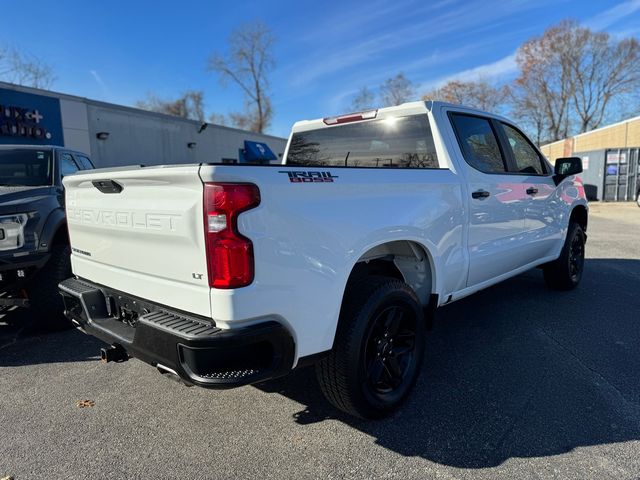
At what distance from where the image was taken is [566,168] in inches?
195

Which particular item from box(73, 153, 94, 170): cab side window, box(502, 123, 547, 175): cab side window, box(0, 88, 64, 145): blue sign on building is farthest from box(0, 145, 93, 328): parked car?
box(0, 88, 64, 145): blue sign on building

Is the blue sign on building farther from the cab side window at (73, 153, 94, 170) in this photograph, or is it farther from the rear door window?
the rear door window

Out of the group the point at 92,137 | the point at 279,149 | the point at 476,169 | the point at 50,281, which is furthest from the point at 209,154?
the point at 476,169

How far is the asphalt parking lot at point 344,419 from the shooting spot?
2.41 m

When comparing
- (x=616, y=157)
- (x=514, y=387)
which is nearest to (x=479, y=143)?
(x=514, y=387)

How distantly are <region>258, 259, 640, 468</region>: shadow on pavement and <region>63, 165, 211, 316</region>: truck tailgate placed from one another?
1279 millimetres

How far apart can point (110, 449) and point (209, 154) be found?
19.6 metres

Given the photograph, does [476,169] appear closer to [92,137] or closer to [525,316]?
[525,316]

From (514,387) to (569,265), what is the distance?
2994mm

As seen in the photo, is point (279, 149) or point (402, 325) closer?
point (402, 325)

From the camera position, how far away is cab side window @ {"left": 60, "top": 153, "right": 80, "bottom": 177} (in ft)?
16.7

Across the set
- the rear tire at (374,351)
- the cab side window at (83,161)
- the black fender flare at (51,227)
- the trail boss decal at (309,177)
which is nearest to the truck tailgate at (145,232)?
the trail boss decal at (309,177)

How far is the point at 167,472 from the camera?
2371mm

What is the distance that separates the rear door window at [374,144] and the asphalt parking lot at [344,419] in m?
1.69
